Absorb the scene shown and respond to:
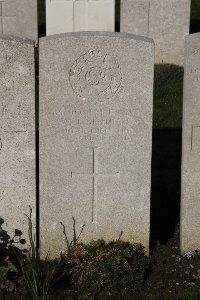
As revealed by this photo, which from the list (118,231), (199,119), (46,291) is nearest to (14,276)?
(46,291)

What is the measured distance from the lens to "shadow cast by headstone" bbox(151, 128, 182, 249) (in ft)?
23.0

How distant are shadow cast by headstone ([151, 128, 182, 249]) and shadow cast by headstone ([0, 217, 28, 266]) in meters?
1.14

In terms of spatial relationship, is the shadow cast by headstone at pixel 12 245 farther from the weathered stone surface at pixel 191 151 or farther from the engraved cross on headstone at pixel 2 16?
the engraved cross on headstone at pixel 2 16

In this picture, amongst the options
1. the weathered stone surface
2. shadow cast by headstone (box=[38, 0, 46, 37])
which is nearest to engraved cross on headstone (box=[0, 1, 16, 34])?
shadow cast by headstone (box=[38, 0, 46, 37])

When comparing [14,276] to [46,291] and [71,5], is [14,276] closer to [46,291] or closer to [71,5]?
[46,291]

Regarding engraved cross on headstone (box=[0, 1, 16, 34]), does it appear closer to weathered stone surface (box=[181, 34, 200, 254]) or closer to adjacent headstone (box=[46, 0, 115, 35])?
adjacent headstone (box=[46, 0, 115, 35])

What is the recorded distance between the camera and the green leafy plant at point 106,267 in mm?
5758

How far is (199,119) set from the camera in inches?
241

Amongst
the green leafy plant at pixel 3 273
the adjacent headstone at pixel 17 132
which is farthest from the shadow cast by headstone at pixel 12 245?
the green leafy plant at pixel 3 273

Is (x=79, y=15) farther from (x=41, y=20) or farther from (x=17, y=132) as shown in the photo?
(x=17, y=132)

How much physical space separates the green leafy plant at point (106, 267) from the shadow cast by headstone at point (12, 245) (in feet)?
1.50

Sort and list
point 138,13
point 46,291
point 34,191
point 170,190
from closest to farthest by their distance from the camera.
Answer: point 46,291
point 34,191
point 170,190
point 138,13

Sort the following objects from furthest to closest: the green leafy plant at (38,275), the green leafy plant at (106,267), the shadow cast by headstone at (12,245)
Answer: the shadow cast by headstone at (12,245) < the green leafy plant at (106,267) < the green leafy plant at (38,275)

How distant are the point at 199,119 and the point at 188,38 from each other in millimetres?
653
